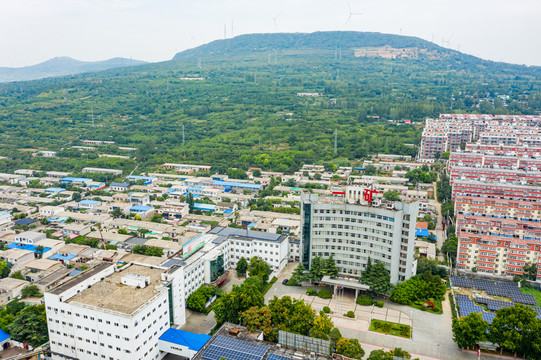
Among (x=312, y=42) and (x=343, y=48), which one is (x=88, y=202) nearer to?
(x=343, y=48)

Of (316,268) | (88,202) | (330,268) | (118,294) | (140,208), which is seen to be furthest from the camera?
(88,202)

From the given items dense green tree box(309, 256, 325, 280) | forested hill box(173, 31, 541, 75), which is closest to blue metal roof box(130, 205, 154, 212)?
dense green tree box(309, 256, 325, 280)

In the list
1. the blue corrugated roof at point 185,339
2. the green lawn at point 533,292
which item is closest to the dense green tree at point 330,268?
the blue corrugated roof at point 185,339

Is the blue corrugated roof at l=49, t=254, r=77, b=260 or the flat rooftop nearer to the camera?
the flat rooftop

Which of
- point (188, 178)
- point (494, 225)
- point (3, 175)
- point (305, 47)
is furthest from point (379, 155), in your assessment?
point (305, 47)

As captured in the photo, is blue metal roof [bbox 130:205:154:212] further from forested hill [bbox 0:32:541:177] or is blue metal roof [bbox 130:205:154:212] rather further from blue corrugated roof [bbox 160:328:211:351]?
blue corrugated roof [bbox 160:328:211:351]

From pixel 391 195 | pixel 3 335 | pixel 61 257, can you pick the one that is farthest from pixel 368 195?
pixel 61 257
